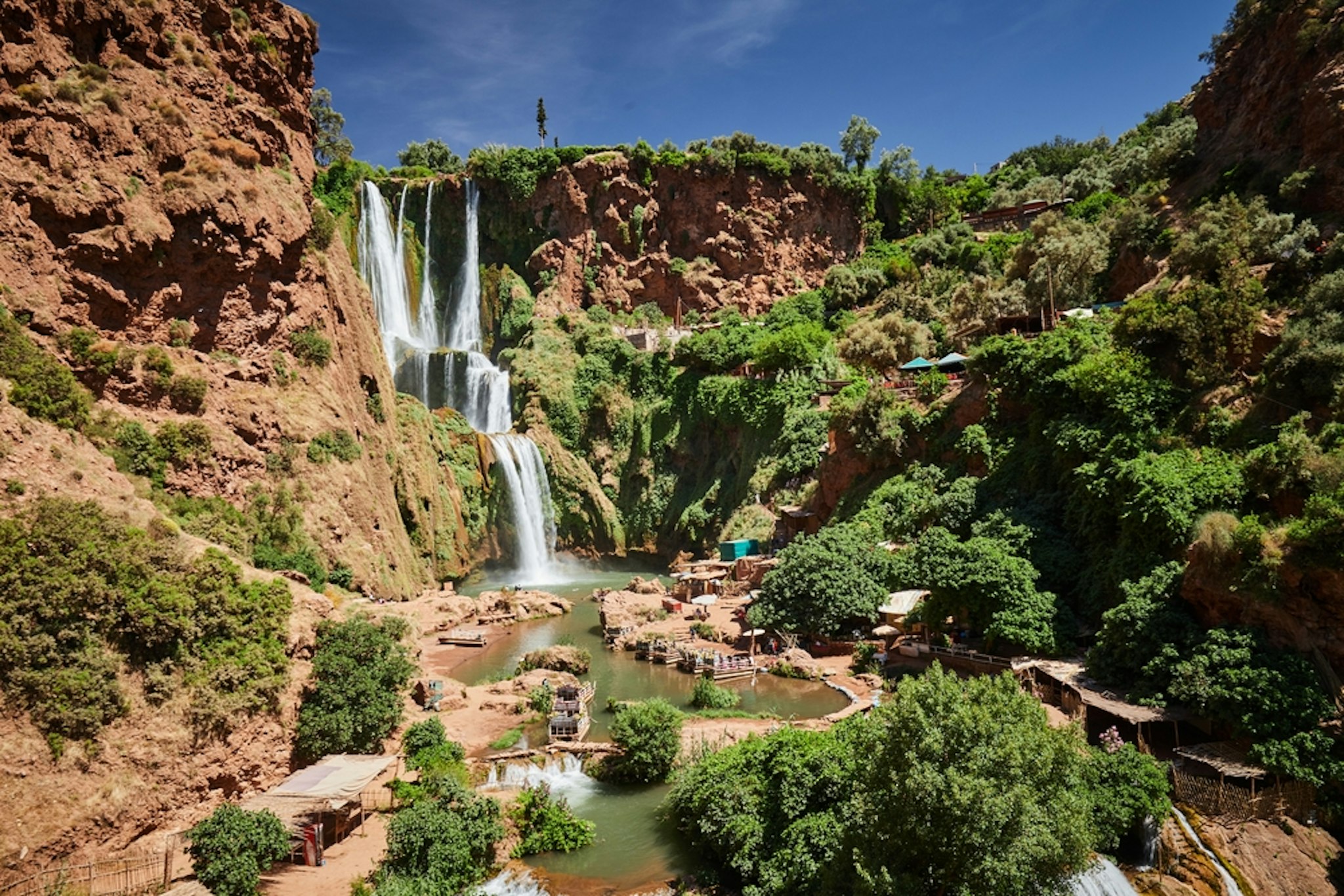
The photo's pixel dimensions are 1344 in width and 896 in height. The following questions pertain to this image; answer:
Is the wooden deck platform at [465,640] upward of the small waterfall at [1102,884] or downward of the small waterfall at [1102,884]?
upward

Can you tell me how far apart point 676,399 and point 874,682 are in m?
32.9

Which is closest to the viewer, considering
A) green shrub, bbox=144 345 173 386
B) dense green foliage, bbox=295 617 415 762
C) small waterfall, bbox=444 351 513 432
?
dense green foliage, bbox=295 617 415 762

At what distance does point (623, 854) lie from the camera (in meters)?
17.0

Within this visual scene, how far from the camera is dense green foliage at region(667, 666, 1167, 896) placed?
1145 centimetres

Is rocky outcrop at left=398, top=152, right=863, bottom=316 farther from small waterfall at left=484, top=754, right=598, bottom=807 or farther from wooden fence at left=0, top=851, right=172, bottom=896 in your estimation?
wooden fence at left=0, top=851, right=172, bottom=896

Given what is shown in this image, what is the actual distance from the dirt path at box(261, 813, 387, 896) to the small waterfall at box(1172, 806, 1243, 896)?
16.4 meters

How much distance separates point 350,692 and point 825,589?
18253 mm

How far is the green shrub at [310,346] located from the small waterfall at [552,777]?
21.5 m

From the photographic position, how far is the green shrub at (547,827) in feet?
56.2

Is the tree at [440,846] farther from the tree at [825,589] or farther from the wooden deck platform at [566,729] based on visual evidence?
the tree at [825,589]

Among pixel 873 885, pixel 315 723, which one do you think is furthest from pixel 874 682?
pixel 315 723

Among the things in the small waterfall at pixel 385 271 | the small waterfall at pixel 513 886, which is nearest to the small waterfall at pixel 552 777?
the small waterfall at pixel 513 886

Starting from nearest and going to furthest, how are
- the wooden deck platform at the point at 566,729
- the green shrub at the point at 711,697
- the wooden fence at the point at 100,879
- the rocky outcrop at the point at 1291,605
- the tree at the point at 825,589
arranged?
1. the wooden fence at the point at 100,879
2. the rocky outcrop at the point at 1291,605
3. the wooden deck platform at the point at 566,729
4. the green shrub at the point at 711,697
5. the tree at the point at 825,589

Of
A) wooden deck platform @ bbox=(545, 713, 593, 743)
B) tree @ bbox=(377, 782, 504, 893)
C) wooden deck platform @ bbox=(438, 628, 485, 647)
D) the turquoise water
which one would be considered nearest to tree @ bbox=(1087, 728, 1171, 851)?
the turquoise water
